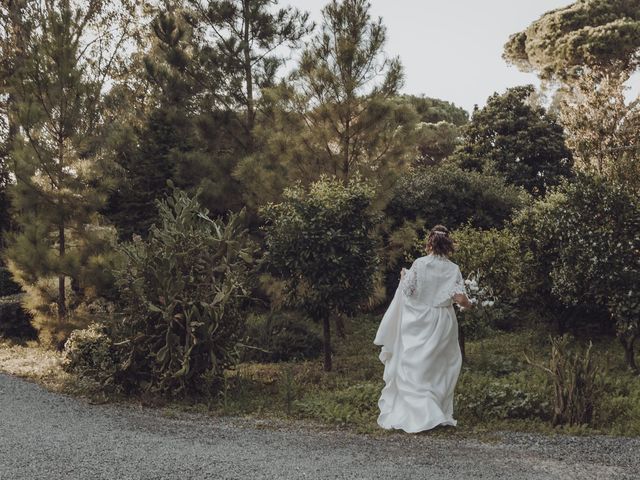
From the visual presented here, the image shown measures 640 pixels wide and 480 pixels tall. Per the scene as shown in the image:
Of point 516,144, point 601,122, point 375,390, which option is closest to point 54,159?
point 375,390

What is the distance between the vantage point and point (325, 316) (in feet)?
32.7

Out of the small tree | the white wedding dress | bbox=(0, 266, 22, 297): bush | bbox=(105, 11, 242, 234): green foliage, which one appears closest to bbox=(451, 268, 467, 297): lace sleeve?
the white wedding dress

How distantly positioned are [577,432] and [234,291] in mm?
4339

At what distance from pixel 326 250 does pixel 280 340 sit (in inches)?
88.6

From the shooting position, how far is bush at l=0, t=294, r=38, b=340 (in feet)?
44.4

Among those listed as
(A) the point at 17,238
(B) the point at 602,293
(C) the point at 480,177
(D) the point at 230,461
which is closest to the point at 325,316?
(B) the point at 602,293

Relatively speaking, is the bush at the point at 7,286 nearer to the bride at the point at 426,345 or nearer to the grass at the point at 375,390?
the grass at the point at 375,390

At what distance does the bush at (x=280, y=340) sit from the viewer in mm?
10859

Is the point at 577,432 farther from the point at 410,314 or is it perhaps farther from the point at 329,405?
the point at 329,405

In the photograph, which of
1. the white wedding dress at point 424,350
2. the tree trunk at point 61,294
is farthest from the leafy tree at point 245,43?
the white wedding dress at point 424,350

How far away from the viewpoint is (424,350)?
21.6ft

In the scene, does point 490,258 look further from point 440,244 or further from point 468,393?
point 440,244

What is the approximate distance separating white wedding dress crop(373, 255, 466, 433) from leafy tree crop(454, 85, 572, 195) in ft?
40.5

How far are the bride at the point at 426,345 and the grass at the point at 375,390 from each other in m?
0.26
